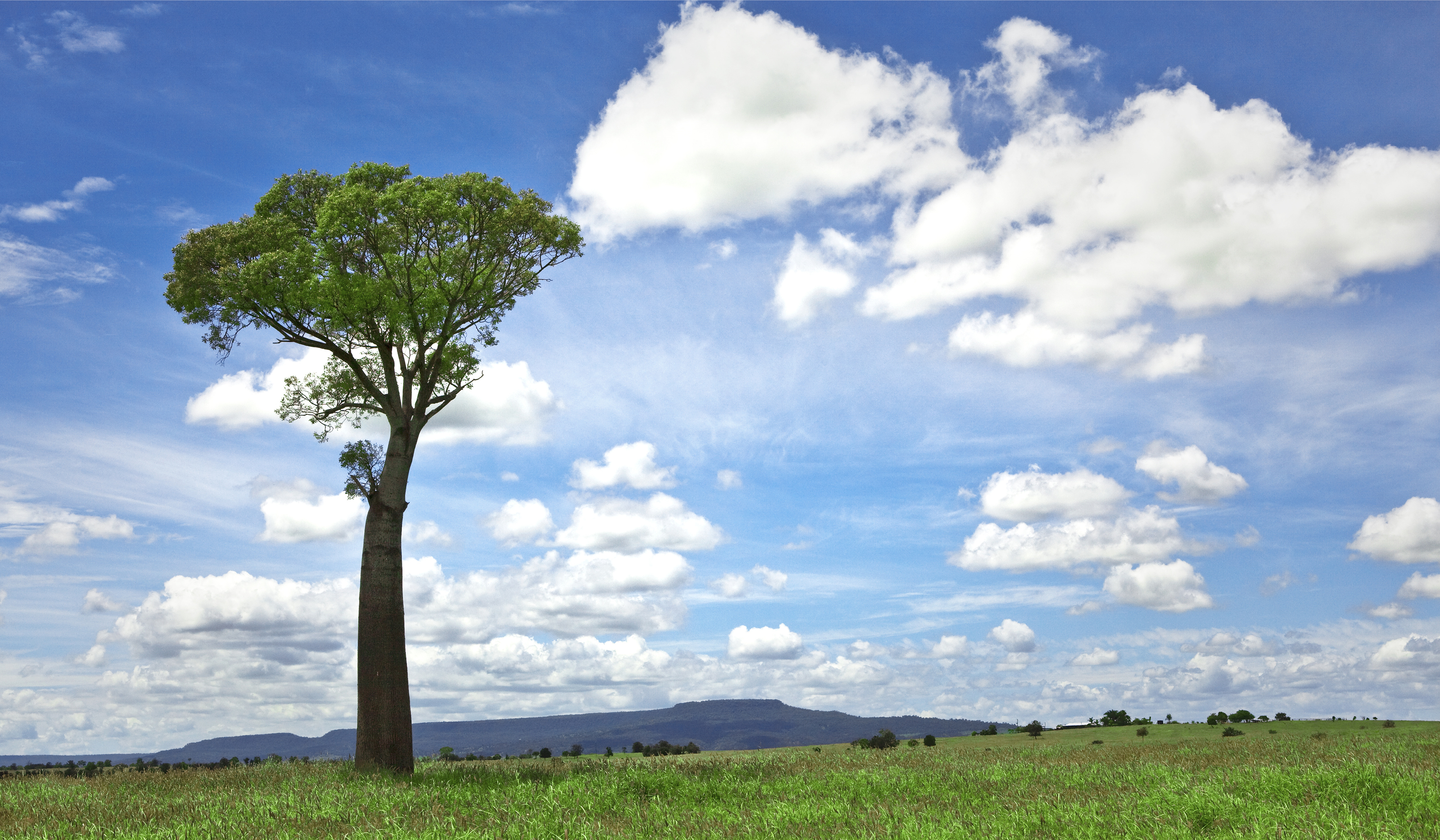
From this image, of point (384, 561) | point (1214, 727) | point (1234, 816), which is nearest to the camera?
point (1234, 816)

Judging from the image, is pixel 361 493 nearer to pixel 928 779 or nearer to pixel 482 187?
pixel 482 187

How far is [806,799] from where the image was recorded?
45.4 ft

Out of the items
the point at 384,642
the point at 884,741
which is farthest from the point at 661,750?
the point at 384,642

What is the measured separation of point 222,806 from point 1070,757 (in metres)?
18.3

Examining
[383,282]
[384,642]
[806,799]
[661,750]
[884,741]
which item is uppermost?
[383,282]

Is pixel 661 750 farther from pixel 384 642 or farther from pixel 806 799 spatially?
pixel 806 799

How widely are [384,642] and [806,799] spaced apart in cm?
1328

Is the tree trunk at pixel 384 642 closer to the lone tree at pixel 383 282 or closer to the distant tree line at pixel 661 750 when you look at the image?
the lone tree at pixel 383 282

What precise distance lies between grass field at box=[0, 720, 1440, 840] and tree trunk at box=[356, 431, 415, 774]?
88cm

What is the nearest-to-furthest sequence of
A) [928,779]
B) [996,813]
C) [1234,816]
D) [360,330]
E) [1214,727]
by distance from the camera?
[1234,816]
[996,813]
[928,779]
[360,330]
[1214,727]

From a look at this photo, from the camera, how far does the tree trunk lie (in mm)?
21750

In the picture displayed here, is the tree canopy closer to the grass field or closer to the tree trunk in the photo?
the tree trunk

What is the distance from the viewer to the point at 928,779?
52.9 feet

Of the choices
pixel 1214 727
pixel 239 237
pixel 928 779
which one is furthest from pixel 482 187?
pixel 1214 727
